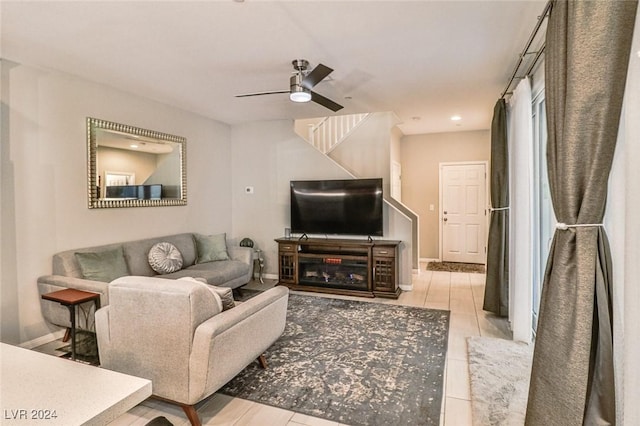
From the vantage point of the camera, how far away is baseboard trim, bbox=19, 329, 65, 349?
333 cm

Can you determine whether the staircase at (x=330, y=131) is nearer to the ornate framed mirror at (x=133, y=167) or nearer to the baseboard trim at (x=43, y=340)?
the ornate framed mirror at (x=133, y=167)

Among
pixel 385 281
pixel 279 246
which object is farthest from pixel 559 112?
pixel 279 246

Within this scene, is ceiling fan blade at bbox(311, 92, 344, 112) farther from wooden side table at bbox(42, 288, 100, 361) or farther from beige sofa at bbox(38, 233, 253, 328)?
wooden side table at bbox(42, 288, 100, 361)

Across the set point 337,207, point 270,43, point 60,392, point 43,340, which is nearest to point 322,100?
point 270,43

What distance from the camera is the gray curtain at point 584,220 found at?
150cm

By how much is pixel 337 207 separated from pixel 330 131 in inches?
73.3

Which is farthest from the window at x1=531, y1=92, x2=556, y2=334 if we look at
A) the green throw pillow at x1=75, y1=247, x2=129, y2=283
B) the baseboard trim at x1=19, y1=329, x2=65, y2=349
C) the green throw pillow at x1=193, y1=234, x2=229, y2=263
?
the baseboard trim at x1=19, y1=329, x2=65, y2=349

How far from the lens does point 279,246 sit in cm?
559

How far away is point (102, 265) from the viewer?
3.56 metres

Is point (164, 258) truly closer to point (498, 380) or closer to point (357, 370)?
point (357, 370)

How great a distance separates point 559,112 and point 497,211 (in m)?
2.63

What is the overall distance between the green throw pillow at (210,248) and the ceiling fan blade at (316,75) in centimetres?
281

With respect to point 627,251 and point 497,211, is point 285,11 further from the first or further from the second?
point 497,211

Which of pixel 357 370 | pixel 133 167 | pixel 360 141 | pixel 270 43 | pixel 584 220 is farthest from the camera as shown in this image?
pixel 360 141
